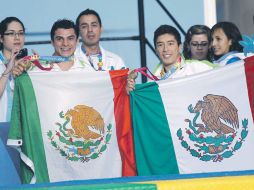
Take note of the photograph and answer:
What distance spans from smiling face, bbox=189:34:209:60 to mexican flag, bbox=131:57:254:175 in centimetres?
71

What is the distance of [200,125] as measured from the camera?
5.49m

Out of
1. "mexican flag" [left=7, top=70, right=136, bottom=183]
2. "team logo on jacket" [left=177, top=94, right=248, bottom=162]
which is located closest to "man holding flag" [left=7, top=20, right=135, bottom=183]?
"mexican flag" [left=7, top=70, right=136, bottom=183]

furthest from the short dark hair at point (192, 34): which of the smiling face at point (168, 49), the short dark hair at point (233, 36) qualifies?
the smiling face at point (168, 49)

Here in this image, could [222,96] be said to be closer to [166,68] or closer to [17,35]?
[166,68]

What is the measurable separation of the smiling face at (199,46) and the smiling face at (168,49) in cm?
36

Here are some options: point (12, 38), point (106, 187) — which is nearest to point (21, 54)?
point (12, 38)

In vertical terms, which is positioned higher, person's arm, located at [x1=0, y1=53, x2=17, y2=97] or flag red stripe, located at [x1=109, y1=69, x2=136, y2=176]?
person's arm, located at [x1=0, y1=53, x2=17, y2=97]

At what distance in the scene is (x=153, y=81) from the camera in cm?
562

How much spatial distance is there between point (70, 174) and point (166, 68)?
44.2 inches

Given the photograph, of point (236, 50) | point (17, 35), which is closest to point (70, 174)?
point (17, 35)

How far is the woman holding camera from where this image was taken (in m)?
5.58

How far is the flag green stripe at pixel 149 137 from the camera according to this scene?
5512 mm

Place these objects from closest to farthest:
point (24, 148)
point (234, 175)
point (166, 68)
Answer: point (234, 175), point (24, 148), point (166, 68)

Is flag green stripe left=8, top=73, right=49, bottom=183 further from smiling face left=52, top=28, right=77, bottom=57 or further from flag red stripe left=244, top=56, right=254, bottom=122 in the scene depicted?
flag red stripe left=244, top=56, right=254, bottom=122
